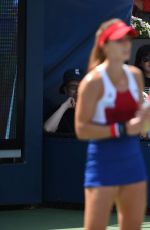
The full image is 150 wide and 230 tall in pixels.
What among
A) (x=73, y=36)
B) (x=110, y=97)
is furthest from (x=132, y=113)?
Answer: (x=73, y=36)

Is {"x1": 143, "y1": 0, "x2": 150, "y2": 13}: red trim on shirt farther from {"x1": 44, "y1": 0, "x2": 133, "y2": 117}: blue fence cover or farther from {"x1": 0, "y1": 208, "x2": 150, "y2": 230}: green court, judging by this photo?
{"x1": 0, "y1": 208, "x2": 150, "y2": 230}: green court

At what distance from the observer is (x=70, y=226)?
5.42 metres

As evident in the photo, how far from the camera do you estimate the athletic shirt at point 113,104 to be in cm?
344

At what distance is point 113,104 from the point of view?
345cm

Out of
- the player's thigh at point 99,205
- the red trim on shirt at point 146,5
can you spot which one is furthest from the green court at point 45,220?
the red trim on shirt at point 146,5

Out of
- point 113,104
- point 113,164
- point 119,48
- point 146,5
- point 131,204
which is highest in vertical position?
point 146,5

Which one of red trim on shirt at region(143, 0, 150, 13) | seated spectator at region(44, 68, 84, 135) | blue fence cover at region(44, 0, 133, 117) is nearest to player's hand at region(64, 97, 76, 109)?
seated spectator at region(44, 68, 84, 135)

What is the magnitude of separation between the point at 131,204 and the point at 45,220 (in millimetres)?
2259

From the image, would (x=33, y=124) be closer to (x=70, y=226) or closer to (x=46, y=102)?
(x=46, y=102)

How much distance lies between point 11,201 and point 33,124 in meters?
0.75

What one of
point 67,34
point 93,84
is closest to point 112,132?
point 93,84

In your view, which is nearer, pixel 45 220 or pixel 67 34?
pixel 45 220

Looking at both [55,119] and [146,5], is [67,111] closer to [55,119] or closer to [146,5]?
[55,119]

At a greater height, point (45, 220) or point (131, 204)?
point (131, 204)
